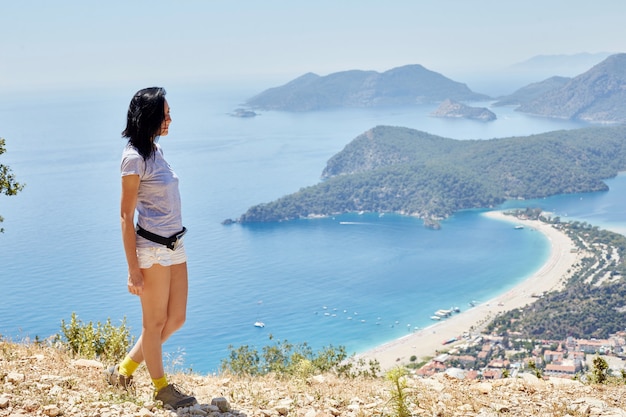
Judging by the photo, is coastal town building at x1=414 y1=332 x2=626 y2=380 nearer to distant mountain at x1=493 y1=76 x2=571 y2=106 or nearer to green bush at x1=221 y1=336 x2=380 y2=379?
green bush at x1=221 y1=336 x2=380 y2=379

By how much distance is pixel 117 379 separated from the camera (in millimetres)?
2785

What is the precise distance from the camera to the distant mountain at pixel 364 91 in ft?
445

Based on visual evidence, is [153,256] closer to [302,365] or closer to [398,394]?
[398,394]

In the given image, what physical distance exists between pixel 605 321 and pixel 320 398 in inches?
1163

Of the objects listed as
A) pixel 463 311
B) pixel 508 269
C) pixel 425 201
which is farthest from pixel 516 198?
pixel 463 311

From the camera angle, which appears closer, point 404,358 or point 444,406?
point 444,406

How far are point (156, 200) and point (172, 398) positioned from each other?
82 cm

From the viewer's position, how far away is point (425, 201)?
57.0m

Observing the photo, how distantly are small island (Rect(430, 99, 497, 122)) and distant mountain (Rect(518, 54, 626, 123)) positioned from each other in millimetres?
11472

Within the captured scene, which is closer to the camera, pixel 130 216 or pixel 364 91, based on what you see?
pixel 130 216

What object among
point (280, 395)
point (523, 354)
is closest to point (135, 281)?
point (280, 395)

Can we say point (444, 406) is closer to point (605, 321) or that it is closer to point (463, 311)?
point (605, 321)

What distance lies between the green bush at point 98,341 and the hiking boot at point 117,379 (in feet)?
1.86

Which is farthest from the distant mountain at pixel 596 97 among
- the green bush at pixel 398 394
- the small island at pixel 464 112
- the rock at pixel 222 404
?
the rock at pixel 222 404
